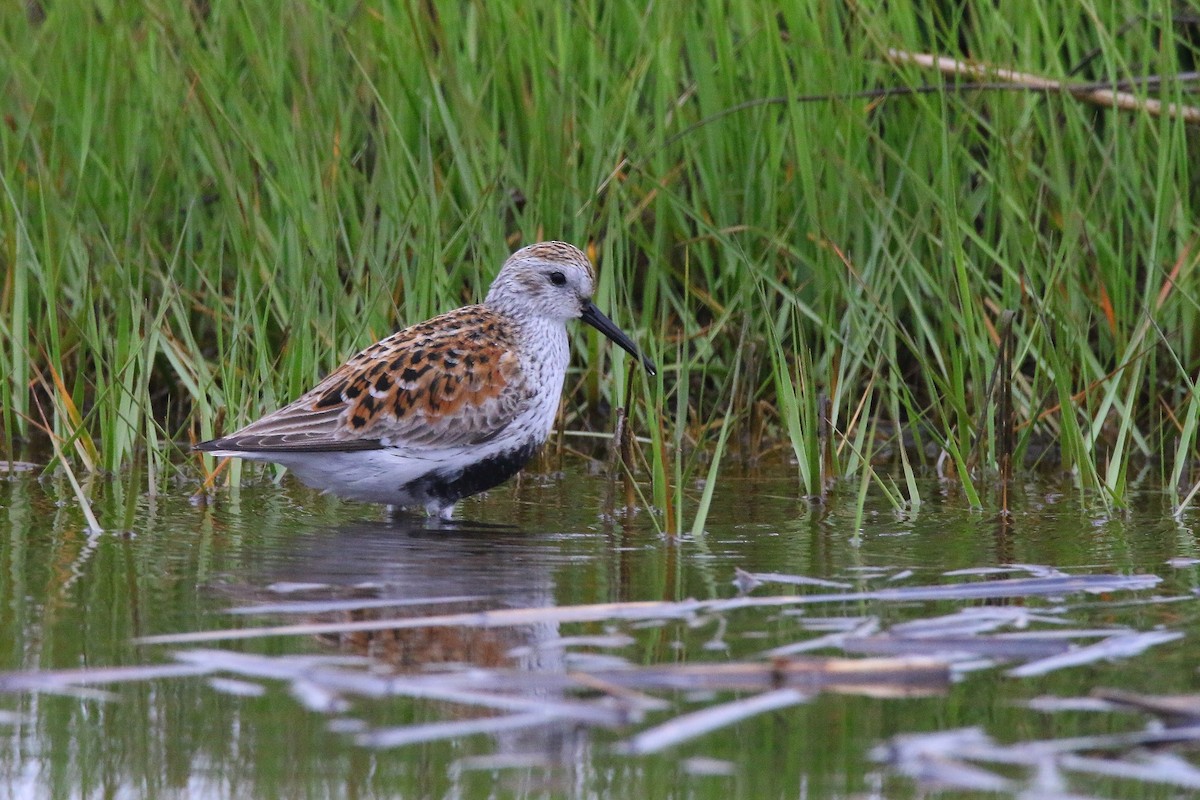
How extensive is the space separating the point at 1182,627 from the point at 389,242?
16.9 feet

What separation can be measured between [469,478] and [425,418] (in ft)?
1.12

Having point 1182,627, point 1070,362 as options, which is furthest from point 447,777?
point 1070,362

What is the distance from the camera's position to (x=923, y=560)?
633cm

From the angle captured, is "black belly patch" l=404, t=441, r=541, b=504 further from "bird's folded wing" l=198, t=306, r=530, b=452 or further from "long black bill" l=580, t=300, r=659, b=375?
"long black bill" l=580, t=300, r=659, b=375

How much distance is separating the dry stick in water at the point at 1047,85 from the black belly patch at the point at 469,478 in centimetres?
290

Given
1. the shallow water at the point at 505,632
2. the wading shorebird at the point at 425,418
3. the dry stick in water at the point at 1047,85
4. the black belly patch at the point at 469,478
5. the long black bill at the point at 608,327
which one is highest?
the dry stick in water at the point at 1047,85

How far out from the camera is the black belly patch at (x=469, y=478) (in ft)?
25.2

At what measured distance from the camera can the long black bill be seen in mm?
8078

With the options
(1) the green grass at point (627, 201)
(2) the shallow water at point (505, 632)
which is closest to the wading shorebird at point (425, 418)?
(2) the shallow water at point (505, 632)

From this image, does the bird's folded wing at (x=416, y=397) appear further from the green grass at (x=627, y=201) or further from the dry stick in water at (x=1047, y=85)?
the dry stick in water at (x=1047, y=85)

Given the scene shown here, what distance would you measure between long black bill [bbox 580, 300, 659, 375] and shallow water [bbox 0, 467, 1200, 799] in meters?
0.70

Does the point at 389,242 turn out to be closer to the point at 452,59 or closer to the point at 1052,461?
the point at 452,59

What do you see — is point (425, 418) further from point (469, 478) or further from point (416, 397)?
point (469, 478)

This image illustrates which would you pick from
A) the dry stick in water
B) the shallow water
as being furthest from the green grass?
the shallow water
